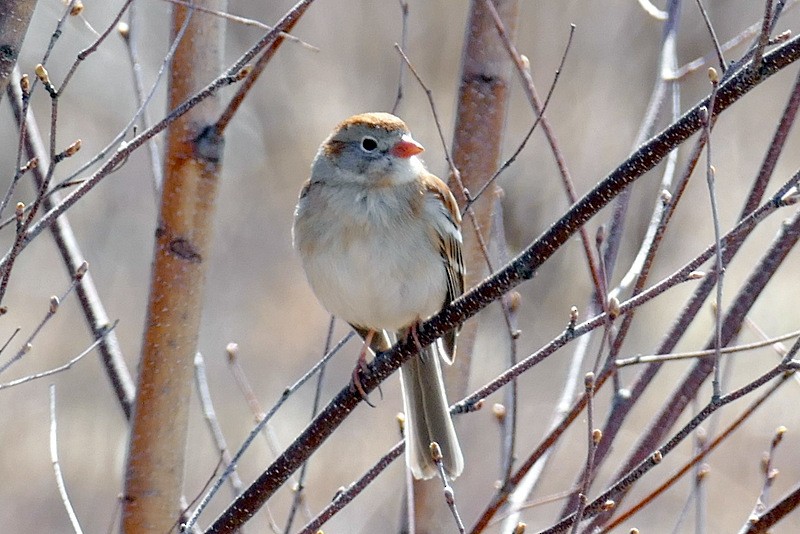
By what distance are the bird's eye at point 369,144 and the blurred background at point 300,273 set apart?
427 centimetres

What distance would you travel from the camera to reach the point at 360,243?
3068 mm

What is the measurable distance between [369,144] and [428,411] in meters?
0.88

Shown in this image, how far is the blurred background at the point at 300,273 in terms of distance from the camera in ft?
26.6

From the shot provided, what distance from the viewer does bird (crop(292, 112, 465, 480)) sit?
10.0 feet

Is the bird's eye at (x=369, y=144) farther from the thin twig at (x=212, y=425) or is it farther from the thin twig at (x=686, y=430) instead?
the thin twig at (x=686, y=430)

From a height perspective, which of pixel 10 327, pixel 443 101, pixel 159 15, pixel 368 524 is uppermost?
pixel 159 15

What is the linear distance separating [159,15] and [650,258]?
9.49 metres

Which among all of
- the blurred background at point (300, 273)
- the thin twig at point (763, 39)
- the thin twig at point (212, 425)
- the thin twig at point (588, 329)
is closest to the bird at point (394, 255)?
the thin twig at point (212, 425)

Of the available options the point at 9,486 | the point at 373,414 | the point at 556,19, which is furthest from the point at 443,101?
the point at 9,486

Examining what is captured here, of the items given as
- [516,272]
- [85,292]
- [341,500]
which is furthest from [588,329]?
[85,292]

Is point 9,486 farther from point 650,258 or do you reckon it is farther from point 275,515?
point 650,258

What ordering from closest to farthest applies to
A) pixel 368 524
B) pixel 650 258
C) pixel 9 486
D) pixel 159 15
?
pixel 650 258 → pixel 368 524 → pixel 9 486 → pixel 159 15

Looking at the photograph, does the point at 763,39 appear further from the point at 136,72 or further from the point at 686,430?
the point at 136,72

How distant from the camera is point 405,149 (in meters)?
3.32
